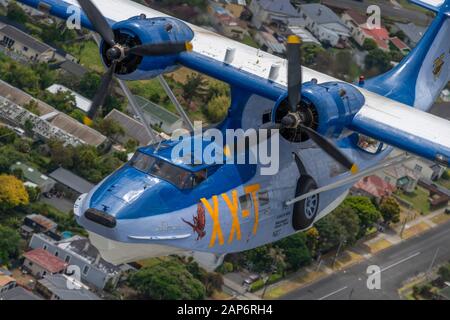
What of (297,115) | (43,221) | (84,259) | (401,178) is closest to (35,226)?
(43,221)

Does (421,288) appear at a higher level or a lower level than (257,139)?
lower

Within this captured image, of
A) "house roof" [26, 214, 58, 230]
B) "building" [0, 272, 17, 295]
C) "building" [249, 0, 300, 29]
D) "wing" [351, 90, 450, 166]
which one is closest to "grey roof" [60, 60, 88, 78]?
"building" [249, 0, 300, 29]

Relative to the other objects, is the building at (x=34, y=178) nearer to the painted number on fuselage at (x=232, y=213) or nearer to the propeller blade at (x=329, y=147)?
the painted number on fuselage at (x=232, y=213)

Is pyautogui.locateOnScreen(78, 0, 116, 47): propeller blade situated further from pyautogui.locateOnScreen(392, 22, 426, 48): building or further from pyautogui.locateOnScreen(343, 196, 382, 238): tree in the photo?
pyautogui.locateOnScreen(392, 22, 426, 48): building

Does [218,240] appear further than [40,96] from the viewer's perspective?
No

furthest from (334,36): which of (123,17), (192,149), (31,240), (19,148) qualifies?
(192,149)

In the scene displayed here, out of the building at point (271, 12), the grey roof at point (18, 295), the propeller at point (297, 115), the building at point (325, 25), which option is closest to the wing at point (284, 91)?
the propeller at point (297, 115)

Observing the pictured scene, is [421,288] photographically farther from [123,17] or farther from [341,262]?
[123,17]

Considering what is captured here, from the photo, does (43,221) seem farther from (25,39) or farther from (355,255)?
(25,39)
